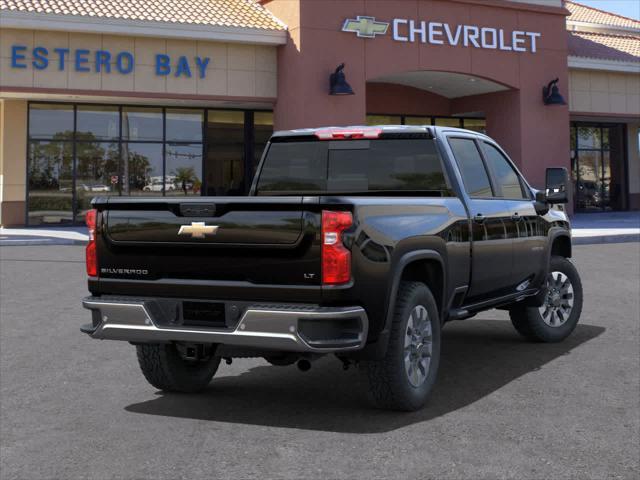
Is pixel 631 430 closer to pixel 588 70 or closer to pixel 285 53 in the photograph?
pixel 285 53

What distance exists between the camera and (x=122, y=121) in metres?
29.0

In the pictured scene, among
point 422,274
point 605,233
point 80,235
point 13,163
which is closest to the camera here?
point 422,274

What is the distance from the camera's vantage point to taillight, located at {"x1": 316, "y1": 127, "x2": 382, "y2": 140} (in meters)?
6.92

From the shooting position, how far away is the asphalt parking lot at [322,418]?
4555mm

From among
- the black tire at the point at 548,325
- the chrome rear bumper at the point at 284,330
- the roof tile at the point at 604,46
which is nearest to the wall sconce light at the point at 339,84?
the roof tile at the point at 604,46

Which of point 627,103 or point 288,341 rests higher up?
point 627,103

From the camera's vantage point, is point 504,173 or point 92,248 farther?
point 504,173

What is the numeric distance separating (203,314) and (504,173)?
3.59 meters

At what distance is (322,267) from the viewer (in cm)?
505

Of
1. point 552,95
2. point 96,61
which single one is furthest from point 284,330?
point 552,95

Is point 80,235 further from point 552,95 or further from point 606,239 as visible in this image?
point 552,95

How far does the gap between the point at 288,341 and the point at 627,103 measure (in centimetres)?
3265

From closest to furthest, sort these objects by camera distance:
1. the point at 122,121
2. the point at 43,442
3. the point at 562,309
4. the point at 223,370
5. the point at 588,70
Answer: the point at 43,442 < the point at 223,370 < the point at 562,309 < the point at 122,121 < the point at 588,70

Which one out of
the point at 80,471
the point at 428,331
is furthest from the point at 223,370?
the point at 80,471
